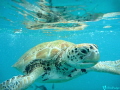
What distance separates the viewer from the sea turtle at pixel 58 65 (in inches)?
139

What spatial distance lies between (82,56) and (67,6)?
4.91 m

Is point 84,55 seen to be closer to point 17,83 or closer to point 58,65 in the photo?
point 58,65

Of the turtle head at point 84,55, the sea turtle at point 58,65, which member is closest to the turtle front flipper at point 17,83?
the sea turtle at point 58,65

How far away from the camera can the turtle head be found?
3396mm

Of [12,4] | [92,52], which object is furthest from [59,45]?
[12,4]

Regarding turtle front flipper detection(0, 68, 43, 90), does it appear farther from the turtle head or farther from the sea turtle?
the turtle head

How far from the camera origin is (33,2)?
7.33 metres

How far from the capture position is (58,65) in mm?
4609

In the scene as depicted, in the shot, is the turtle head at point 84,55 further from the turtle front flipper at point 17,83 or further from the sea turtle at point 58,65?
the turtle front flipper at point 17,83

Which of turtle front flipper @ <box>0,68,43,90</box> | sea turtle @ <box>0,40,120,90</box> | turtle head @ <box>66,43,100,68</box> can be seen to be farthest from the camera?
turtle front flipper @ <box>0,68,43,90</box>

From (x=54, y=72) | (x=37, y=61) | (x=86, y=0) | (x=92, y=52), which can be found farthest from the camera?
(x=86, y=0)

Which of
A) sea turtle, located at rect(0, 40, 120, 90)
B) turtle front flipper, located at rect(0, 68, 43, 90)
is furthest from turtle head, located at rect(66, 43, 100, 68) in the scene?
turtle front flipper, located at rect(0, 68, 43, 90)

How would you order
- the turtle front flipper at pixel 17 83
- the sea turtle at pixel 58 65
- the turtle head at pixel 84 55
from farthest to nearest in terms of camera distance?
the turtle front flipper at pixel 17 83 < the sea turtle at pixel 58 65 < the turtle head at pixel 84 55

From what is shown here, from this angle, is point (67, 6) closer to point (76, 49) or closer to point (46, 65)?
point (46, 65)
